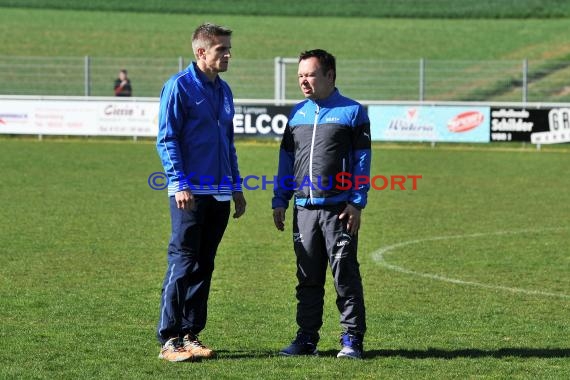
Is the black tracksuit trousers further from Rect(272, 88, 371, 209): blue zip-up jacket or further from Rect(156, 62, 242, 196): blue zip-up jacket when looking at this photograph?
Rect(156, 62, 242, 196): blue zip-up jacket

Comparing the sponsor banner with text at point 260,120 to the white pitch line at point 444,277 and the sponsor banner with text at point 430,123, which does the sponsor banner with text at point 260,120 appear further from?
the white pitch line at point 444,277

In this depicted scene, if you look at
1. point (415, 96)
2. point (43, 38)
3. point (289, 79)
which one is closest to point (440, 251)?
point (415, 96)

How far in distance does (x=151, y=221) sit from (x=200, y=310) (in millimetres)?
6859

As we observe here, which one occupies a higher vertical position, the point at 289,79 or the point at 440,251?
the point at 289,79

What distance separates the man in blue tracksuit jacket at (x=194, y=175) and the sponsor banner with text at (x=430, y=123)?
19146mm

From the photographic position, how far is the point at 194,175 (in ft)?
21.7

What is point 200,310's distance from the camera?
6820 mm

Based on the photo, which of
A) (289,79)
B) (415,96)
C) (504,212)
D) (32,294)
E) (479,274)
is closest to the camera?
(32,294)

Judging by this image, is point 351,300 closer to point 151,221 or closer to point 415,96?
point 151,221

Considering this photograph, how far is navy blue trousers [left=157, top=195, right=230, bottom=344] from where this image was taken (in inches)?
260

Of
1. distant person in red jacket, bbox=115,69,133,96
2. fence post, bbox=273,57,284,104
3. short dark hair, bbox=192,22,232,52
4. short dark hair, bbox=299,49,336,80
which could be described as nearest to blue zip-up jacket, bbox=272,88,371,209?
short dark hair, bbox=299,49,336,80

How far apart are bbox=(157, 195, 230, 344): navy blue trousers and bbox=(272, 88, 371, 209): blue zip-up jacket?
53 cm

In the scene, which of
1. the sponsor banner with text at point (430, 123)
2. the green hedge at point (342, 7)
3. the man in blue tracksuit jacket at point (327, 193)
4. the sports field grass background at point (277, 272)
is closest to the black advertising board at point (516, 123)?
the sponsor banner with text at point (430, 123)

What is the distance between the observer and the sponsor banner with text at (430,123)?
25750 mm
